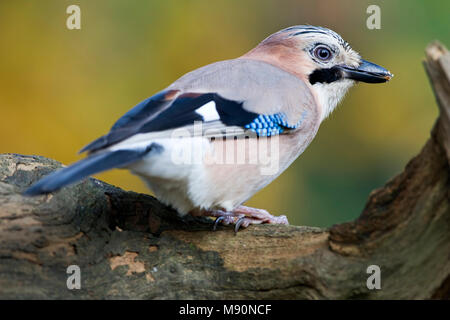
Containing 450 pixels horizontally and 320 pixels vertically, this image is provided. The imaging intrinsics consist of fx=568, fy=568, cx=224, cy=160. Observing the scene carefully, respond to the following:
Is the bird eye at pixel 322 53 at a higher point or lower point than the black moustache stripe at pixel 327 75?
higher

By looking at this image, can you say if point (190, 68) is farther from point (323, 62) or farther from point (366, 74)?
point (366, 74)

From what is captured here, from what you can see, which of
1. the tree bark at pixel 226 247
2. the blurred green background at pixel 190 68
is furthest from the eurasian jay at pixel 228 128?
the blurred green background at pixel 190 68

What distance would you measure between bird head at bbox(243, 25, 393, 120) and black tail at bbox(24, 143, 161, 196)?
4.93 ft

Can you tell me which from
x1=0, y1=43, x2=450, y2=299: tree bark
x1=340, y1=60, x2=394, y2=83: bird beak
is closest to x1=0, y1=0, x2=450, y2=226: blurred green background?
x1=340, y1=60, x2=394, y2=83: bird beak

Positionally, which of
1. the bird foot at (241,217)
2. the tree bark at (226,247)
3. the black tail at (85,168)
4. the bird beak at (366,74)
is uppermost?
the bird beak at (366,74)

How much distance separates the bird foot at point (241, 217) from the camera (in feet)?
10.3

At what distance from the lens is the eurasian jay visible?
2729 mm

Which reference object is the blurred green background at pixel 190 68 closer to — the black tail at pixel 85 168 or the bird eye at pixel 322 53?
the bird eye at pixel 322 53

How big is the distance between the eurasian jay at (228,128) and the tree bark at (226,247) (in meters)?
0.23

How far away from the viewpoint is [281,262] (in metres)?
2.74

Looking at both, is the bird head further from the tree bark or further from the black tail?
the black tail

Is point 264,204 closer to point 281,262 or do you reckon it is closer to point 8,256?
point 281,262

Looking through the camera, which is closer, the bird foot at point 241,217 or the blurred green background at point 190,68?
the bird foot at point 241,217

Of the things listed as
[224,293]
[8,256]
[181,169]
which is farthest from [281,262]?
[8,256]
